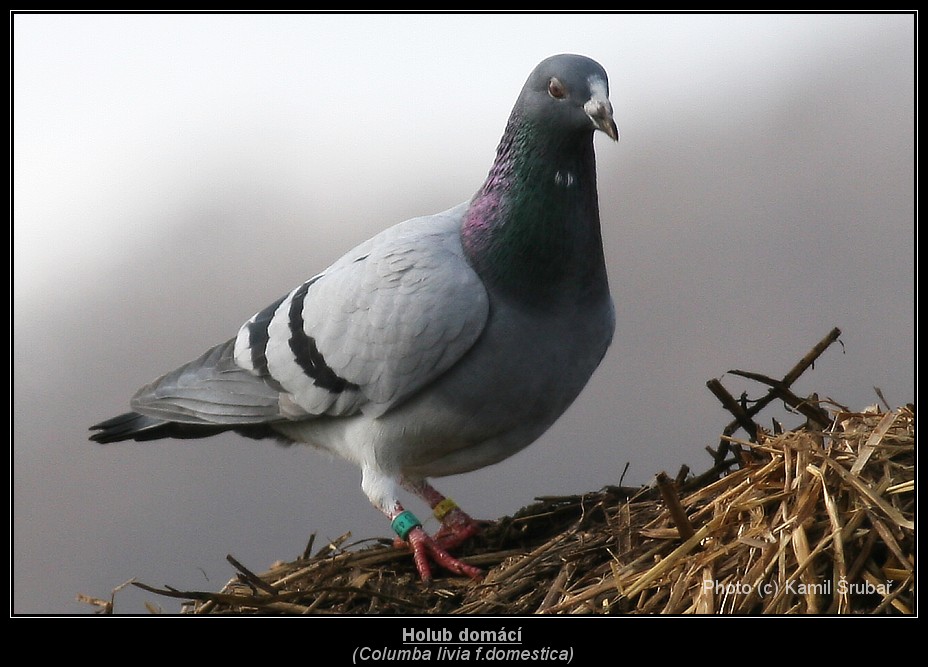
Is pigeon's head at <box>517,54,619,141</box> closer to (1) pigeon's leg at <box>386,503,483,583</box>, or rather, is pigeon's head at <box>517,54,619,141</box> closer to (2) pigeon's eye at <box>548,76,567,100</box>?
(2) pigeon's eye at <box>548,76,567,100</box>

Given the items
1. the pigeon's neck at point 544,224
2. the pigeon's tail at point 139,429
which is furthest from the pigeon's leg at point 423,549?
the pigeon's tail at point 139,429

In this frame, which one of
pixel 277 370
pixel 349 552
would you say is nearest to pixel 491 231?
pixel 277 370

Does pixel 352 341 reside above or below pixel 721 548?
above

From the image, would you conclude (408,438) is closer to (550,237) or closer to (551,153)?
(550,237)

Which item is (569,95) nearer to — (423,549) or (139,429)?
(423,549)

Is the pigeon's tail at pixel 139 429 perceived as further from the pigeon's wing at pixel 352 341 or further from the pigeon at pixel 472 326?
the pigeon at pixel 472 326

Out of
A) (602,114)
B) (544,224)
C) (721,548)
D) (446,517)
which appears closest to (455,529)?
(446,517)
